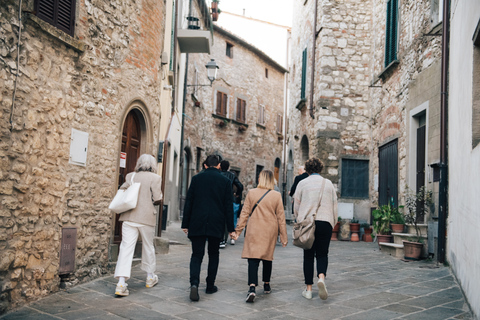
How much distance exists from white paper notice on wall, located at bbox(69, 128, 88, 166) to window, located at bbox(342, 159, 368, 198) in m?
Answer: 8.97

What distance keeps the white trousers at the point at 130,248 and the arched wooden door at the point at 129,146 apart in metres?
1.91

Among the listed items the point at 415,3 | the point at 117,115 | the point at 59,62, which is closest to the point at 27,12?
the point at 59,62

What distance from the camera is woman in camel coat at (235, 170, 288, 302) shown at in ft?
16.3

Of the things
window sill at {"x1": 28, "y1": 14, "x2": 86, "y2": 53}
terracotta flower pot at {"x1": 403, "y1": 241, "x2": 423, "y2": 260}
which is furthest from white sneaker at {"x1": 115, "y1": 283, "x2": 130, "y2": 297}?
terracotta flower pot at {"x1": 403, "y1": 241, "x2": 423, "y2": 260}

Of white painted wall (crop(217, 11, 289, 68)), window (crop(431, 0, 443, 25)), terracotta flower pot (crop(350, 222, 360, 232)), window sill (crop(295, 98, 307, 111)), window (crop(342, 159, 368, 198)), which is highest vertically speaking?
white painted wall (crop(217, 11, 289, 68))

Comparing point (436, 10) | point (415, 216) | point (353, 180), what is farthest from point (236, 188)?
point (353, 180)

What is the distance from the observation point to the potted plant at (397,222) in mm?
8703

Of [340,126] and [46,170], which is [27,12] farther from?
[340,126]

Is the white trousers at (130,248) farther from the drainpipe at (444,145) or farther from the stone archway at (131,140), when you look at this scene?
the drainpipe at (444,145)

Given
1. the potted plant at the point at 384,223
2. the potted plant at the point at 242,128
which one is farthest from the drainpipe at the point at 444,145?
the potted plant at the point at 242,128

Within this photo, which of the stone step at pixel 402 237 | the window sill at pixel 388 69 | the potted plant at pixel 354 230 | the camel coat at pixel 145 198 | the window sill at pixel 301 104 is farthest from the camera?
the window sill at pixel 301 104

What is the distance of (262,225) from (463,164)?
2.40 meters

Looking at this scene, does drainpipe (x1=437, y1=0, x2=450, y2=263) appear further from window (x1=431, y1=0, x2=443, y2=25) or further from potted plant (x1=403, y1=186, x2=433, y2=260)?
window (x1=431, y1=0, x2=443, y2=25)

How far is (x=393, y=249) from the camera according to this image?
835 centimetres
